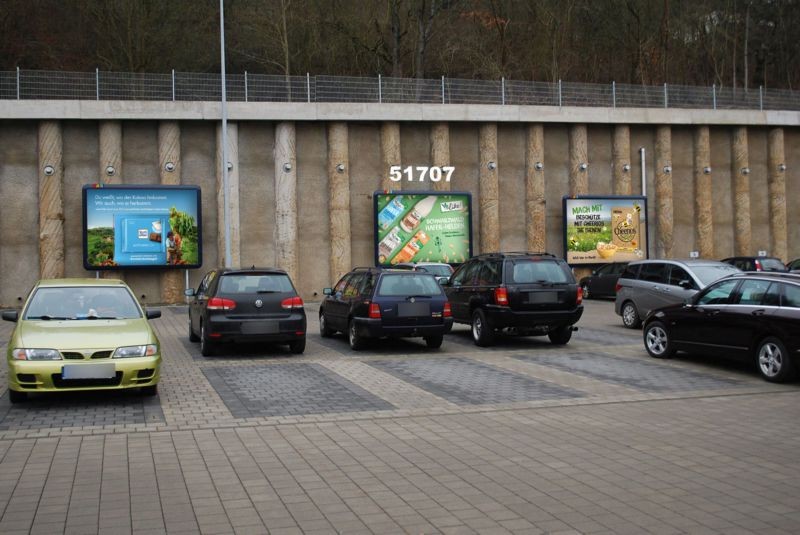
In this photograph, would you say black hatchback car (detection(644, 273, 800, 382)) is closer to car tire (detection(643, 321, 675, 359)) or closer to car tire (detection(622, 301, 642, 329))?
car tire (detection(643, 321, 675, 359))

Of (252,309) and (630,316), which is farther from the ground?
(252,309)

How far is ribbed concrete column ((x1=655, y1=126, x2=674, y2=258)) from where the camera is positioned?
33.6 m

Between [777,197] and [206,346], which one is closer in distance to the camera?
[206,346]

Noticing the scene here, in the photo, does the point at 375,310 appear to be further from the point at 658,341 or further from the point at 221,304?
the point at 658,341

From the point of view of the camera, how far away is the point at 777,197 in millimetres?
35531

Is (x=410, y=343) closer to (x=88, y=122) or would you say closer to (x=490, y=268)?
(x=490, y=268)

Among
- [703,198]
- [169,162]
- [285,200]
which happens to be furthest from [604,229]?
[169,162]

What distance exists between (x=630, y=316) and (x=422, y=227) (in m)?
11.7

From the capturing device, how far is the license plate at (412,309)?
15.0 metres

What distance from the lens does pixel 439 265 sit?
2586 centimetres

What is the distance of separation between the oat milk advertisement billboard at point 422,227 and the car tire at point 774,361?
60.7ft

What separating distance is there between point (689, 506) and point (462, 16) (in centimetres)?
3901

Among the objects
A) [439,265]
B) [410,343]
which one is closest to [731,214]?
[439,265]

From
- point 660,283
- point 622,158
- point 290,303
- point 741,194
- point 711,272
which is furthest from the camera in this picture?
point 741,194
